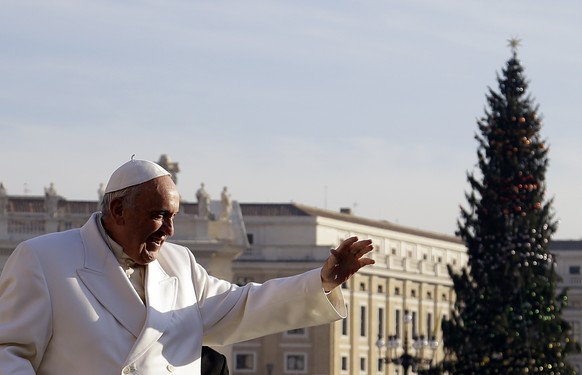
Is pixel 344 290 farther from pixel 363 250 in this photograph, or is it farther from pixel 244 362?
pixel 363 250

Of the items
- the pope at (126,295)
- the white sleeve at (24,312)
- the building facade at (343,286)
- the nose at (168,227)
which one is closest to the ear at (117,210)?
the pope at (126,295)

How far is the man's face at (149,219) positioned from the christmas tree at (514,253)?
39773 millimetres

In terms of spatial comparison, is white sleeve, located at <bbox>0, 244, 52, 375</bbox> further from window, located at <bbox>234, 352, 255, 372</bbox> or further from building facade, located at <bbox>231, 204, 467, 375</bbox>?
window, located at <bbox>234, 352, 255, 372</bbox>

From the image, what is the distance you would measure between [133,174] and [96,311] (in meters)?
0.37

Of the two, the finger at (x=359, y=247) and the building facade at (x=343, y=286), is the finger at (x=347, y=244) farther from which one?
the building facade at (x=343, y=286)

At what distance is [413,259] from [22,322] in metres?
96.7

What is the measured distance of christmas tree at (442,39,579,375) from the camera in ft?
149

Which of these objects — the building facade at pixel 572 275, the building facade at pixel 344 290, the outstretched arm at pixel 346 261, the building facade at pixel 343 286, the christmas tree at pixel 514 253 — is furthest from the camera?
the building facade at pixel 572 275

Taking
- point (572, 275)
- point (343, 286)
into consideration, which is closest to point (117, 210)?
point (343, 286)

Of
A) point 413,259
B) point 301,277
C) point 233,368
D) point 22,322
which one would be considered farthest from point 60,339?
point 413,259

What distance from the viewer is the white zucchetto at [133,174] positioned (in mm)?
5594

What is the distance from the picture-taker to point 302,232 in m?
98.1

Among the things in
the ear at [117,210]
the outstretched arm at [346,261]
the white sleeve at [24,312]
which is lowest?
the white sleeve at [24,312]

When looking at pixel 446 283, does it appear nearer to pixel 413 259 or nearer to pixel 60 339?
pixel 413 259
